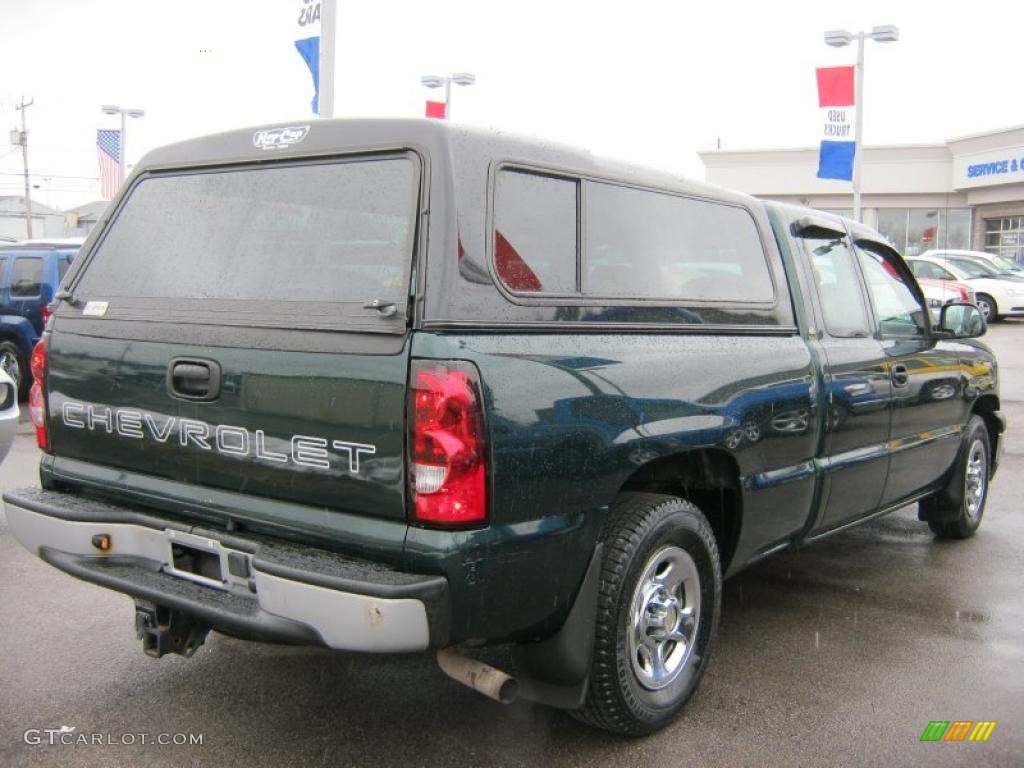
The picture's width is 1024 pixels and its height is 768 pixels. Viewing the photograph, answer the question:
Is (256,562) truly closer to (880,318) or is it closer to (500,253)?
(500,253)

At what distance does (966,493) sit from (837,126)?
516 inches

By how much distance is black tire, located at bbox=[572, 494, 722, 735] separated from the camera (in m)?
3.12

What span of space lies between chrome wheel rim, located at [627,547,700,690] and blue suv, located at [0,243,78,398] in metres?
10.3

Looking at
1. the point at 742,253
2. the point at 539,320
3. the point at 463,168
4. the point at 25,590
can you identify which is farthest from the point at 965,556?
the point at 25,590

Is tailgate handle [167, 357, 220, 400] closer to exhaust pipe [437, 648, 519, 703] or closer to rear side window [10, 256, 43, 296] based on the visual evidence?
exhaust pipe [437, 648, 519, 703]

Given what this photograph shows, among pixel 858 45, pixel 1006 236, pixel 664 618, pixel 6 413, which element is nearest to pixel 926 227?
pixel 1006 236

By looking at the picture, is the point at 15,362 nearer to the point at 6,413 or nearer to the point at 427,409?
the point at 6,413

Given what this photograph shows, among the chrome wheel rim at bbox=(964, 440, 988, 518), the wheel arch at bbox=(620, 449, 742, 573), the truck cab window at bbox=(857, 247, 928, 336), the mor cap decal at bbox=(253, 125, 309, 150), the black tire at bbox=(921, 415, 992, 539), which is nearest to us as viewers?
the mor cap decal at bbox=(253, 125, 309, 150)

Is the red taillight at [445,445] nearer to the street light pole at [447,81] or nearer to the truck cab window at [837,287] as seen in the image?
the truck cab window at [837,287]

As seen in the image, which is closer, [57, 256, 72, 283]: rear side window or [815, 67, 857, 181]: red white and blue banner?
[57, 256, 72, 283]: rear side window

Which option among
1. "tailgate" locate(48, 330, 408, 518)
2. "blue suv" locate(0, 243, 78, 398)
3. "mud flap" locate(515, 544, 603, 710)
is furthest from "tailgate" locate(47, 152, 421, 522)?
"blue suv" locate(0, 243, 78, 398)

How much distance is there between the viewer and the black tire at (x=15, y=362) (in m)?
11.7

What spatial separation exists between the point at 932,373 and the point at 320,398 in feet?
12.1

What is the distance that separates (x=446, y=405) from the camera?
265 cm
